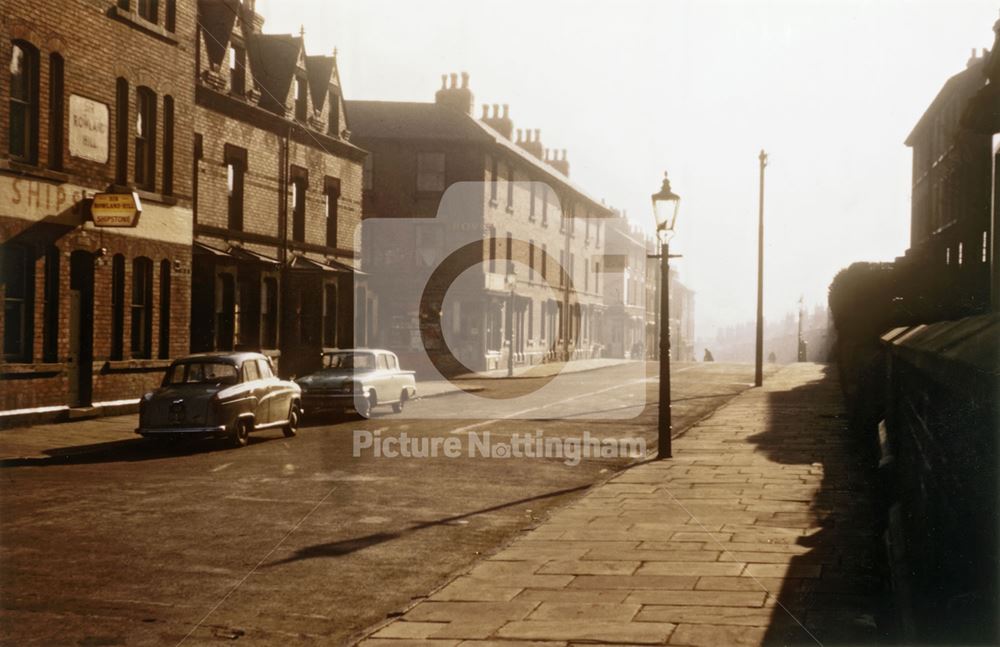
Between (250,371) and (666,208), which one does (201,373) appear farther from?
(666,208)

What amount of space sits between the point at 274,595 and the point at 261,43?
26763mm

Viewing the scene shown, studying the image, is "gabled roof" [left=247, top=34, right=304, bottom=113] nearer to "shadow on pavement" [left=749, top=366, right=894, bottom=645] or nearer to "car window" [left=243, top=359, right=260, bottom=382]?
"car window" [left=243, top=359, right=260, bottom=382]

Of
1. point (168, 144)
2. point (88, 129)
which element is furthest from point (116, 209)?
point (168, 144)

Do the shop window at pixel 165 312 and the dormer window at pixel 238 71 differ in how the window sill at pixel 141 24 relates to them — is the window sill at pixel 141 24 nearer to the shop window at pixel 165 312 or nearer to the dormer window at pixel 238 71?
the dormer window at pixel 238 71

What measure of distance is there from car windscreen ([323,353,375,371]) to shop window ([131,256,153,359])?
13.4 feet


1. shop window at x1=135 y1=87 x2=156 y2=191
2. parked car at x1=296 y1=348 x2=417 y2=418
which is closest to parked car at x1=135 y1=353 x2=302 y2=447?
parked car at x1=296 y1=348 x2=417 y2=418

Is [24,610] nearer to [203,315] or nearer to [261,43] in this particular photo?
[203,315]

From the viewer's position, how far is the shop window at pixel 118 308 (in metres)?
22.6

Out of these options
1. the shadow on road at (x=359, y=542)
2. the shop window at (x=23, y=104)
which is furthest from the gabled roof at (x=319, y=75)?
the shadow on road at (x=359, y=542)

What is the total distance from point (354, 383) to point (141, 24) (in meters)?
9.21

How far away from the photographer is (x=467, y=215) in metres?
47.9

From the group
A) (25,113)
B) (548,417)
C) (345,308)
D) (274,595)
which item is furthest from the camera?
(345,308)

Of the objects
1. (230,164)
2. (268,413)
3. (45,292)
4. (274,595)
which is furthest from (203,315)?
(274,595)

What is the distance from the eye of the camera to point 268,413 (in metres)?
18.6
